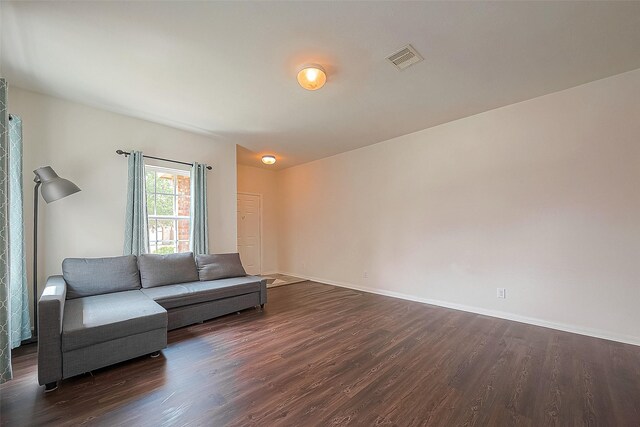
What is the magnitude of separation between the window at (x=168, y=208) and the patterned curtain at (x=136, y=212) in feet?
0.69

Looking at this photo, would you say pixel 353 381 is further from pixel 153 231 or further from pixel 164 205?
pixel 164 205

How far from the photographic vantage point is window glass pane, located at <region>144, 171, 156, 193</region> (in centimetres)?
384

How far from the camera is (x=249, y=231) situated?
6.49 m

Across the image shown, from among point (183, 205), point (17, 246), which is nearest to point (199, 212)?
point (183, 205)

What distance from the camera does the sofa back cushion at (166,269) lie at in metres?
3.32

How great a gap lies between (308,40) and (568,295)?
394 centimetres

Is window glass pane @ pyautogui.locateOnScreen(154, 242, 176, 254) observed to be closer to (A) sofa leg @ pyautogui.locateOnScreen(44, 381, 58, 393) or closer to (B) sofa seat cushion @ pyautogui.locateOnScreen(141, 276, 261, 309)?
(B) sofa seat cushion @ pyautogui.locateOnScreen(141, 276, 261, 309)

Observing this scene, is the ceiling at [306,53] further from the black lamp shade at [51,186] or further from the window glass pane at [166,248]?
the window glass pane at [166,248]

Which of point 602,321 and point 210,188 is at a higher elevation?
point 210,188

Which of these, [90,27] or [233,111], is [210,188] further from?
[90,27]

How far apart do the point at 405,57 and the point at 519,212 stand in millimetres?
2481

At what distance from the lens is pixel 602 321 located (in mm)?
2783

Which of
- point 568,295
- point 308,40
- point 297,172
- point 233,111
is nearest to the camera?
point 308,40

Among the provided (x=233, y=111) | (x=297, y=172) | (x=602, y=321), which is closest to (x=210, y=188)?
(x=233, y=111)
